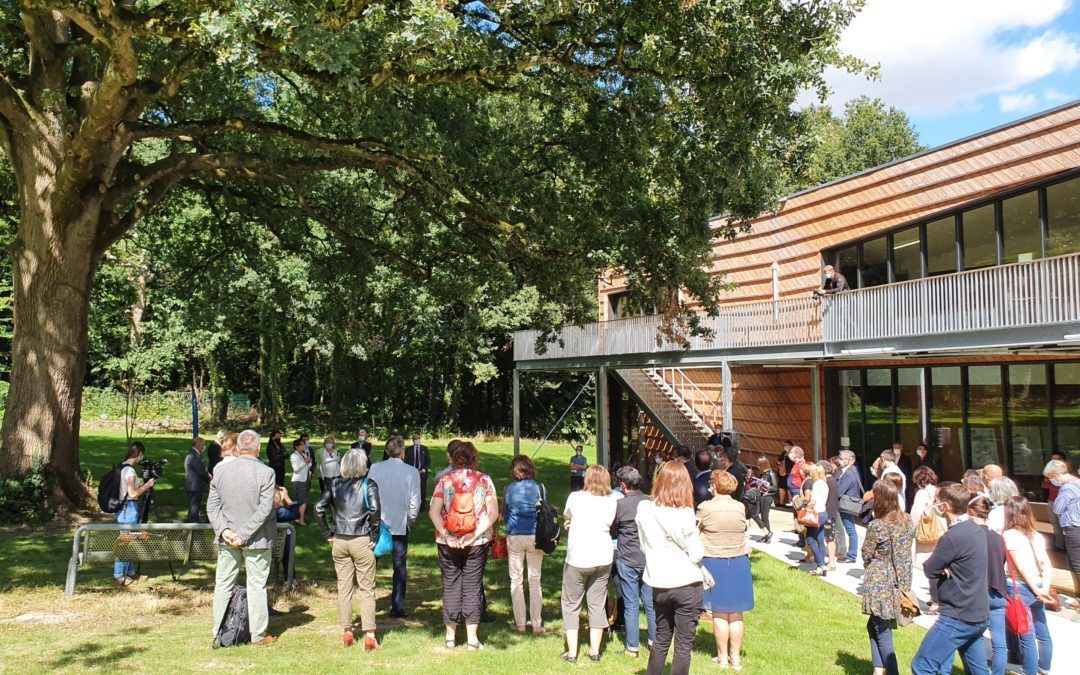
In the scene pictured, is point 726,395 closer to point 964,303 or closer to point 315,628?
point 964,303

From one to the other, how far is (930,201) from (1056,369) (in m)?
4.35

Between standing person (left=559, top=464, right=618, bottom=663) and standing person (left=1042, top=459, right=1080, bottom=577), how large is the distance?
5.21 metres

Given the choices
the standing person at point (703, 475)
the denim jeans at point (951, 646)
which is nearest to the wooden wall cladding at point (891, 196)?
the standing person at point (703, 475)

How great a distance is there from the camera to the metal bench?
8.22 metres

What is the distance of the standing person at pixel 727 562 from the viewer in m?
6.80

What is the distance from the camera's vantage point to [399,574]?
26.5 ft

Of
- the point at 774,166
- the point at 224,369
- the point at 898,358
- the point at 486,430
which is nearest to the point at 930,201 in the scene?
the point at 898,358

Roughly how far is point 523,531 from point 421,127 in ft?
26.0

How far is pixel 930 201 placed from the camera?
17.7 meters

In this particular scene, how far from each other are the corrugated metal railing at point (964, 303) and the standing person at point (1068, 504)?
3.31m

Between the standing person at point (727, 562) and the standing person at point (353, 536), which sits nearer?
the standing person at point (727, 562)

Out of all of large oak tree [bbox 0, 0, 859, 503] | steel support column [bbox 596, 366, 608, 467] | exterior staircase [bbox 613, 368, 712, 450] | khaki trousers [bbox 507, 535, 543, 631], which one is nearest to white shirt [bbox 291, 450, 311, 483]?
large oak tree [bbox 0, 0, 859, 503]

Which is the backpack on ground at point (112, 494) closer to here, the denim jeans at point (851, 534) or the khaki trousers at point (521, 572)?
the khaki trousers at point (521, 572)

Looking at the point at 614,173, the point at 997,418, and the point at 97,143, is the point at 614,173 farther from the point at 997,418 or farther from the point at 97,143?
the point at 997,418
